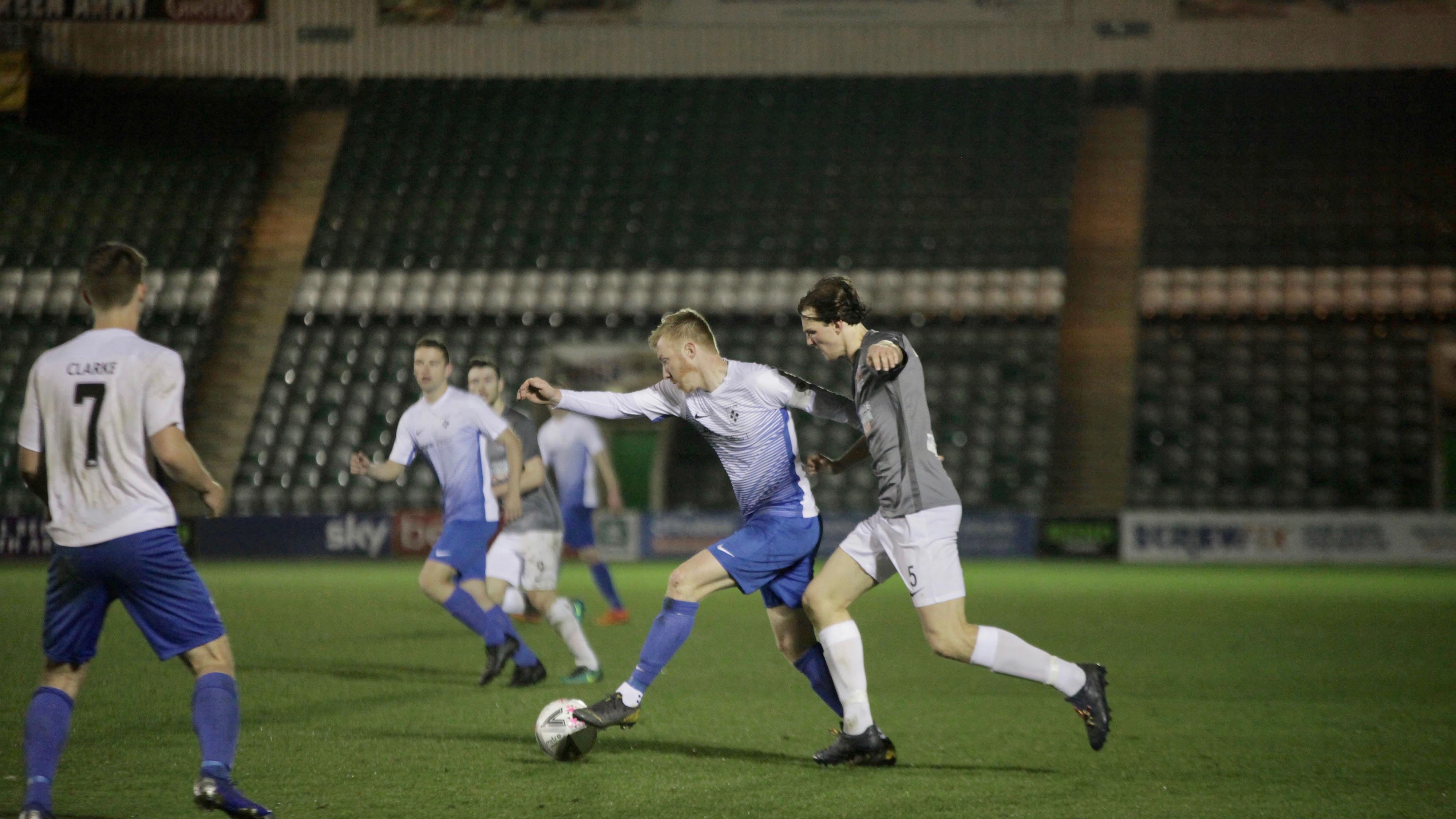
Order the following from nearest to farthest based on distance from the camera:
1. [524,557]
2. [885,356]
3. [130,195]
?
1. [885,356]
2. [524,557]
3. [130,195]

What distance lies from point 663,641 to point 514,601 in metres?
4.27

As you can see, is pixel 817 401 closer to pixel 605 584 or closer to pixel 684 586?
pixel 684 586

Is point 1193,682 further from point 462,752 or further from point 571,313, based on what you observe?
point 571,313

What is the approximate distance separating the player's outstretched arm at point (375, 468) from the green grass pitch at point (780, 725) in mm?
1252

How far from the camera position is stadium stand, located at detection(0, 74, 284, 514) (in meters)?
24.6

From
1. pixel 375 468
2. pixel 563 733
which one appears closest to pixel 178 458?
pixel 563 733

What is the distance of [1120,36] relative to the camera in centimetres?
2748

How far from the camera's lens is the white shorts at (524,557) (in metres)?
9.04

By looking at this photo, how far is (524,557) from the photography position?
30.1 feet

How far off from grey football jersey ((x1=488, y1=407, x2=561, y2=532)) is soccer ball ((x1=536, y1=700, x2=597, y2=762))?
3.34 meters

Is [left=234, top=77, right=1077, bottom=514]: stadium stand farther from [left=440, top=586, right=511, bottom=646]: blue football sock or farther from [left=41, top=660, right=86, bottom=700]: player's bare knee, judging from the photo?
[left=41, top=660, right=86, bottom=700]: player's bare knee

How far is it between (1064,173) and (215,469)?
1655cm

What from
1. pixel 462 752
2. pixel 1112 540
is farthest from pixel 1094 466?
pixel 462 752

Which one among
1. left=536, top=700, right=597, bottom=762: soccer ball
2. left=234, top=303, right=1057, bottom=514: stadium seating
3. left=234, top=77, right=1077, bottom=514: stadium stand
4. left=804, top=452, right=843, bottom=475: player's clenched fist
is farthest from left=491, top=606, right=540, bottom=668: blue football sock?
left=234, top=77, right=1077, bottom=514: stadium stand
